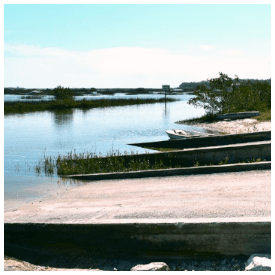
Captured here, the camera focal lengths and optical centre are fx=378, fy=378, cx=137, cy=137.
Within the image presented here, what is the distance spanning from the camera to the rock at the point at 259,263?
14.5ft

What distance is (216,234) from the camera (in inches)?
207

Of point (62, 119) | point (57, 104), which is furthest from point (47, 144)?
point (57, 104)

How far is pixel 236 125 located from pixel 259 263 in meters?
18.9

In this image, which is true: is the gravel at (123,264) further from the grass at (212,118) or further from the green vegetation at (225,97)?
the green vegetation at (225,97)

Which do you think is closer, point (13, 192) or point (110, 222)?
point (110, 222)

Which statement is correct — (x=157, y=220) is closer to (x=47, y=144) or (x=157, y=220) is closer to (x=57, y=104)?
(x=47, y=144)

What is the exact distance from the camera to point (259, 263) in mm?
4504

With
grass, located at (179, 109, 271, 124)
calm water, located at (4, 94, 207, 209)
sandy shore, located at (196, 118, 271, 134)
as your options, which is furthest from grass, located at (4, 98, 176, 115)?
sandy shore, located at (196, 118, 271, 134)

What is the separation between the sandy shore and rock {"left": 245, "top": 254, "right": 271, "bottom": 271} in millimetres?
15466

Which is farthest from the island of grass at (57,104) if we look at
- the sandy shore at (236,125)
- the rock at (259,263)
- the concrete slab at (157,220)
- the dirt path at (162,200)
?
the rock at (259,263)

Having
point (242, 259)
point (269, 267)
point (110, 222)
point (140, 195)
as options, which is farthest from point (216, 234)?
point (140, 195)

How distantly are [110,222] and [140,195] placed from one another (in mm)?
2412

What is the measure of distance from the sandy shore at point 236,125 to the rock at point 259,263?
15.5 metres
